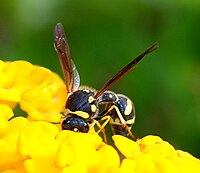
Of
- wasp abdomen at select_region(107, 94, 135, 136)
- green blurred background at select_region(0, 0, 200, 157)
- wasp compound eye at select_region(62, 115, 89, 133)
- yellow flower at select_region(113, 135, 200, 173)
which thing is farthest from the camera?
green blurred background at select_region(0, 0, 200, 157)

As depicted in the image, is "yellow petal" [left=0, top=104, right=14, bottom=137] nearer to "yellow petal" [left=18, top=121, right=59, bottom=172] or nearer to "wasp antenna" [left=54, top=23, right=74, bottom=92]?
"yellow petal" [left=18, top=121, right=59, bottom=172]

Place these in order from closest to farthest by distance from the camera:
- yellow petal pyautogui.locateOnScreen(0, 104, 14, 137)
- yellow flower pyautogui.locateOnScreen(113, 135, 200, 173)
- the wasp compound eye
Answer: yellow flower pyautogui.locateOnScreen(113, 135, 200, 173) < yellow petal pyautogui.locateOnScreen(0, 104, 14, 137) < the wasp compound eye

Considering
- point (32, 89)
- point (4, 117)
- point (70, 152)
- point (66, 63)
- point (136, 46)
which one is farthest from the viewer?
point (136, 46)

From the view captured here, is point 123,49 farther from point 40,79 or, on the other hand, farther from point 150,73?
point 40,79

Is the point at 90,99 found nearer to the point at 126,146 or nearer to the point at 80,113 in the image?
the point at 80,113

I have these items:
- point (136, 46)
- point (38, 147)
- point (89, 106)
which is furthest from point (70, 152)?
point (136, 46)

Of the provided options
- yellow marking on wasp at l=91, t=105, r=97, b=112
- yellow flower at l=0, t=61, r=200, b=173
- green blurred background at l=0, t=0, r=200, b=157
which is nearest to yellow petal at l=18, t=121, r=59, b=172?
yellow flower at l=0, t=61, r=200, b=173

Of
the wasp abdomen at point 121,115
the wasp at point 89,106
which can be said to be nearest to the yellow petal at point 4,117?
the wasp at point 89,106
